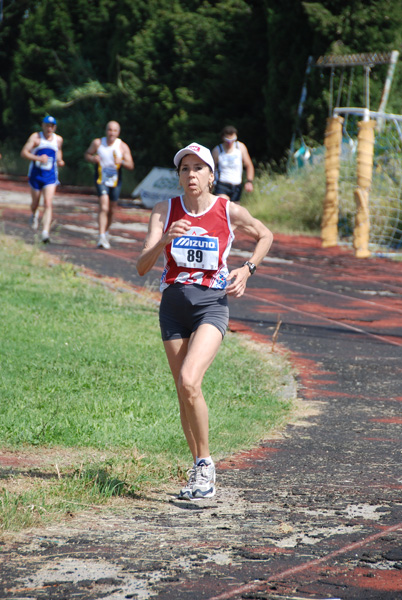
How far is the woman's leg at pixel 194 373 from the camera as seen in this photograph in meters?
5.07

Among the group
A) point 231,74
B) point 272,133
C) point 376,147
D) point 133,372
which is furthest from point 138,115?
point 133,372

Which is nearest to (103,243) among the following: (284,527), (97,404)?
(97,404)

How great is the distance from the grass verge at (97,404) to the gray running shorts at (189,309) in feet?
2.91

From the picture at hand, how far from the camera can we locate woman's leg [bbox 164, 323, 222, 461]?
5.07 meters

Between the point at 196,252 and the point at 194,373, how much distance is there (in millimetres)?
649

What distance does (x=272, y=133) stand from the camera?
25547 millimetres

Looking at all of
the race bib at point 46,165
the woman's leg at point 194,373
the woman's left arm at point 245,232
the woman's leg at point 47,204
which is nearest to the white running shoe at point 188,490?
the woman's leg at point 194,373

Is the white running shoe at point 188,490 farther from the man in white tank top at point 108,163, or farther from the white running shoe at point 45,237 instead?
the white running shoe at point 45,237

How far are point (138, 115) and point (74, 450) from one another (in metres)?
26.5

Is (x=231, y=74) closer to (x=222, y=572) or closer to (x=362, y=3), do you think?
(x=362, y=3)

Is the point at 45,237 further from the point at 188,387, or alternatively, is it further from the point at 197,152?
the point at 188,387

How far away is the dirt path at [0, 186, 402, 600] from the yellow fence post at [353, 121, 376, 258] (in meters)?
8.04

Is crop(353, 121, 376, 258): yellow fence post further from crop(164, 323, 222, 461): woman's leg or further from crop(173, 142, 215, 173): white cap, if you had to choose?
crop(164, 323, 222, 461): woman's leg

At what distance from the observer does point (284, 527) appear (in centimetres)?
471
